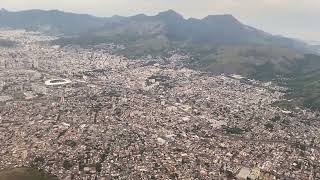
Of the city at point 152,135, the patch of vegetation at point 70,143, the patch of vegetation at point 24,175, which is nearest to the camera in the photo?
the patch of vegetation at point 24,175

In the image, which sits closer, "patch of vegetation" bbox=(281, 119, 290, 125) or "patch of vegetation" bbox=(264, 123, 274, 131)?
"patch of vegetation" bbox=(264, 123, 274, 131)

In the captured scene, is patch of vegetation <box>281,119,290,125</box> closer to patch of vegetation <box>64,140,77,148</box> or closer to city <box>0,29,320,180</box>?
city <box>0,29,320,180</box>

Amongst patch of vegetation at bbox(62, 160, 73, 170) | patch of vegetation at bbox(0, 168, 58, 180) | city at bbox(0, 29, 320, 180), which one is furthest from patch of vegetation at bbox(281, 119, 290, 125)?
patch of vegetation at bbox(0, 168, 58, 180)

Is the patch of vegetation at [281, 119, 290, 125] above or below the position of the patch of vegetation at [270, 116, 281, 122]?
below

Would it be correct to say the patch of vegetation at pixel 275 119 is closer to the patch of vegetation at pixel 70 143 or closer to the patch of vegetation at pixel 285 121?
the patch of vegetation at pixel 285 121

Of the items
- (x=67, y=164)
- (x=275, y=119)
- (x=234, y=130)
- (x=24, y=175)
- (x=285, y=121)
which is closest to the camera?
(x=24, y=175)

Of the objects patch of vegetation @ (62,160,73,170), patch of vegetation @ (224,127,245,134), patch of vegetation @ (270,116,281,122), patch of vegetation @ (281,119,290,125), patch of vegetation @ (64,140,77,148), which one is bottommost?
patch of vegetation @ (281,119,290,125)

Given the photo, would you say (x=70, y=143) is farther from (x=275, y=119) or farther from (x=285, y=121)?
(x=285, y=121)

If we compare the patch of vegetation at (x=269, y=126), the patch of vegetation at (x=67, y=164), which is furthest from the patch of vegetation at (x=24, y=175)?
the patch of vegetation at (x=269, y=126)

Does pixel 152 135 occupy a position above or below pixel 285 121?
above

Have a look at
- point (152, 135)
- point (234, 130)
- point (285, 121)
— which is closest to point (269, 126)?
point (285, 121)

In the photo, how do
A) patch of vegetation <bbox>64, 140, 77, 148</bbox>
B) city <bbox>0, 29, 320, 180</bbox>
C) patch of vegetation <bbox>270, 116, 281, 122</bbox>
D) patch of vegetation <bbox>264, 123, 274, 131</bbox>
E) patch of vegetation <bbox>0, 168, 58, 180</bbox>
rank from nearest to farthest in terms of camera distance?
patch of vegetation <bbox>0, 168, 58, 180</bbox> < city <bbox>0, 29, 320, 180</bbox> < patch of vegetation <bbox>64, 140, 77, 148</bbox> < patch of vegetation <bbox>264, 123, 274, 131</bbox> < patch of vegetation <bbox>270, 116, 281, 122</bbox>
